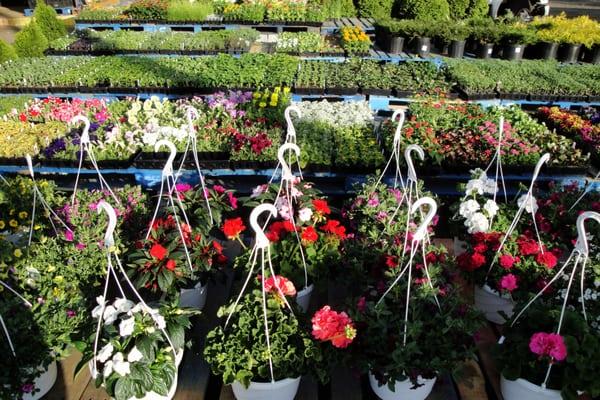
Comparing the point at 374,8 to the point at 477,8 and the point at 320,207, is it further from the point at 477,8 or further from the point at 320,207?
the point at 320,207

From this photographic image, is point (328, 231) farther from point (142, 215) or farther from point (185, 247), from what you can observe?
point (142, 215)

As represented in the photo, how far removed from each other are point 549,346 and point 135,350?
1.76 meters

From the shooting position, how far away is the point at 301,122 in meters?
4.77

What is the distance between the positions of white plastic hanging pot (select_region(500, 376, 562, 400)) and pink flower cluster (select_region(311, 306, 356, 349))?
815mm

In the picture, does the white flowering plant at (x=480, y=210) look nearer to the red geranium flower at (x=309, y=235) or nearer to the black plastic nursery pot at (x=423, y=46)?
the red geranium flower at (x=309, y=235)

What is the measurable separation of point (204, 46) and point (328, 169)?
15.2 feet

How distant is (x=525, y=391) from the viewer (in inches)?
79.9

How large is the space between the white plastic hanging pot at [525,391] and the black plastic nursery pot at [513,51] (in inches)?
288

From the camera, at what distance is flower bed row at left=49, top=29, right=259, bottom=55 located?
748 cm

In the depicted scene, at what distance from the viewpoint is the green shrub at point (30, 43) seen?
748cm

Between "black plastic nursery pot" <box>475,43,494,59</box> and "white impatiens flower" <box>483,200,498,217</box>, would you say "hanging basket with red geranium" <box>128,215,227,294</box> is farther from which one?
"black plastic nursery pot" <box>475,43,494,59</box>

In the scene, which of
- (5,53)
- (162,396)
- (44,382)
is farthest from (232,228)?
(5,53)

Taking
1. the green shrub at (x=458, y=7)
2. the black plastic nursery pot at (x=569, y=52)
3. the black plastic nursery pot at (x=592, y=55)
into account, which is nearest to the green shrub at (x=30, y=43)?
the green shrub at (x=458, y=7)

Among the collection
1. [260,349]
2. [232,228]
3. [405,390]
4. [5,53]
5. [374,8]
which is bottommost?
[405,390]
